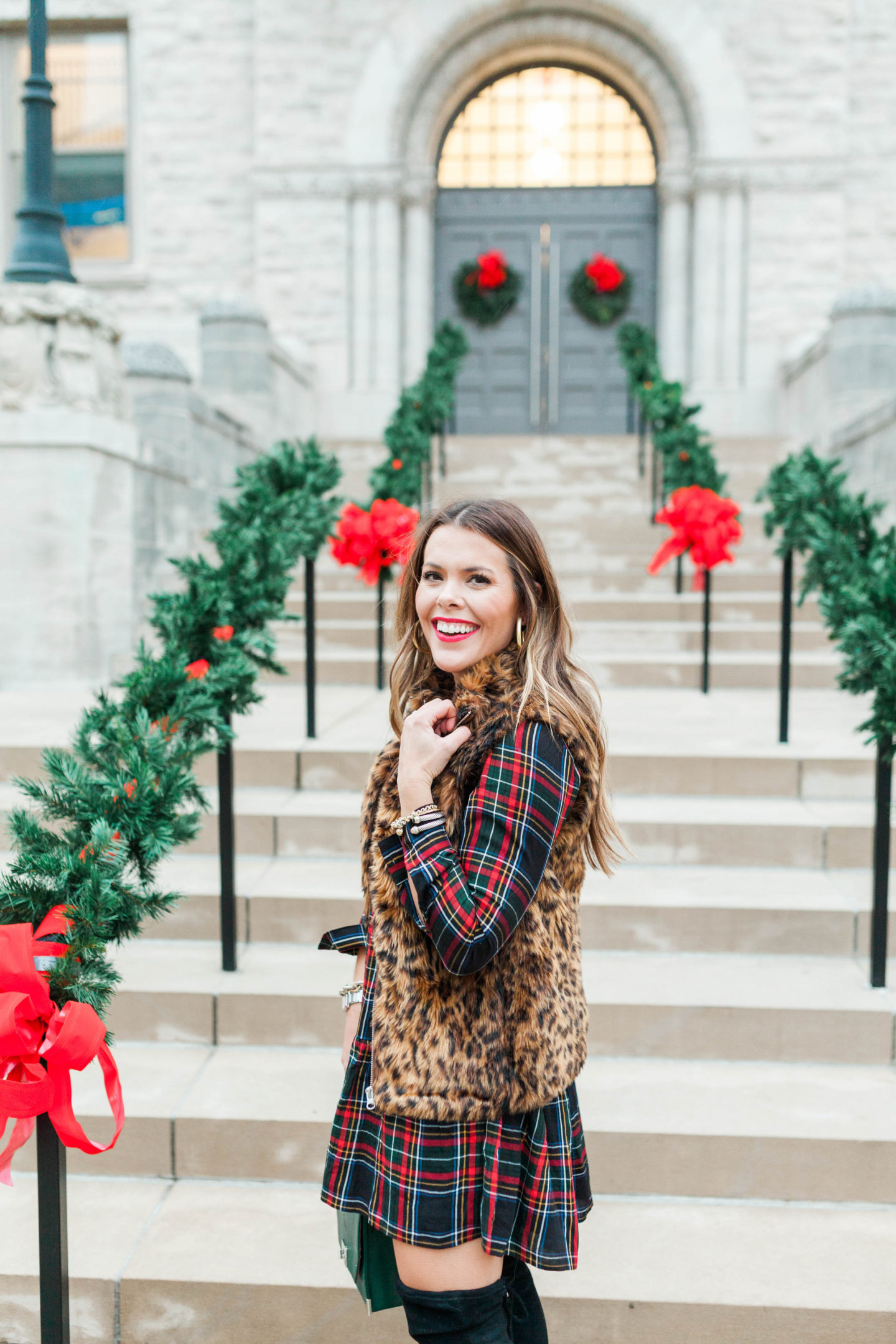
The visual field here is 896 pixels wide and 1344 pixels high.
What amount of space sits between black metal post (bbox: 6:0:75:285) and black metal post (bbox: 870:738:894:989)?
5.49 meters

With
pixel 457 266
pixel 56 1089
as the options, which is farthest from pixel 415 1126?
pixel 457 266

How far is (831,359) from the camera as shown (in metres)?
9.82

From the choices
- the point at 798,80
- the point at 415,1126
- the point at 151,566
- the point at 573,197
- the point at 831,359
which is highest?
the point at 798,80

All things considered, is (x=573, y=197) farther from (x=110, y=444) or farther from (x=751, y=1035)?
(x=751, y=1035)

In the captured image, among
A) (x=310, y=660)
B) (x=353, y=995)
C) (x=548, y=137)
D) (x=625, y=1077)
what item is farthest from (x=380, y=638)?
(x=548, y=137)

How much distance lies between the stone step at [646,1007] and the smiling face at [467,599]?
1655mm

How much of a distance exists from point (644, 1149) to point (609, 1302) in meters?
0.42

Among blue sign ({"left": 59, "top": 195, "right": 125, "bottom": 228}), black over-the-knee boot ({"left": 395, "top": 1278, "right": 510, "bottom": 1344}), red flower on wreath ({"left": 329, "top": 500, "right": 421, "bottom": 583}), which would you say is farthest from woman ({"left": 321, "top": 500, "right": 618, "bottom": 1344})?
blue sign ({"left": 59, "top": 195, "right": 125, "bottom": 228})

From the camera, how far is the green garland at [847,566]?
116 inches

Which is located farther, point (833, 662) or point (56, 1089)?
point (833, 662)

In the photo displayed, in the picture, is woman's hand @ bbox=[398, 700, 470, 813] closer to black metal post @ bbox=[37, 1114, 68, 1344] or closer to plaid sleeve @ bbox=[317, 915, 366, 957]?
plaid sleeve @ bbox=[317, 915, 366, 957]

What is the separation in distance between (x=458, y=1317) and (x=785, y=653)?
3.43 m

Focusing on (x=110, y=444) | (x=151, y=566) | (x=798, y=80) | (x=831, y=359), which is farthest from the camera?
(x=798, y=80)

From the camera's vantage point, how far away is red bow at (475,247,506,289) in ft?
44.7
